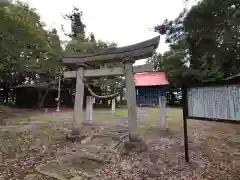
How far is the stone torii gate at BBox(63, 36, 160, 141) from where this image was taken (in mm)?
5531

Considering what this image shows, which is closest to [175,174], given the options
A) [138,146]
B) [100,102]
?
[138,146]

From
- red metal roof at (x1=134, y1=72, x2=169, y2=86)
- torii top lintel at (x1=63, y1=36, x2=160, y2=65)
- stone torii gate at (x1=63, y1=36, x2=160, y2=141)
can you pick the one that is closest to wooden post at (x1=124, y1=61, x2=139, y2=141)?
stone torii gate at (x1=63, y1=36, x2=160, y2=141)

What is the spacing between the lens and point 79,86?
6.41 meters

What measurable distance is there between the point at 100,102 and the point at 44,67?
10.0 meters

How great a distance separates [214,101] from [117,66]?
126 inches

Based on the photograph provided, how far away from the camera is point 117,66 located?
245 inches

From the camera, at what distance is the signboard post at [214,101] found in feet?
12.5

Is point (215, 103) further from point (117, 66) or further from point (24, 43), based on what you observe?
point (24, 43)

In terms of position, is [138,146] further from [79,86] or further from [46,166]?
[79,86]

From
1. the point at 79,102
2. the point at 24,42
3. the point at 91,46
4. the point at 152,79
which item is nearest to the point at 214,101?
the point at 79,102

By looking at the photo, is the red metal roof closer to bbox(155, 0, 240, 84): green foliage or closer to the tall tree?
the tall tree

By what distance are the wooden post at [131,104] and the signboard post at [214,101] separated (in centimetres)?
146

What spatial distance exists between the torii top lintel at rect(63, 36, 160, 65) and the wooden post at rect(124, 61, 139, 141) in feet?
1.04

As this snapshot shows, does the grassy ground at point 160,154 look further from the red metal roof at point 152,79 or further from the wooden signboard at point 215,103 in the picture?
the red metal roof at point 152,79
